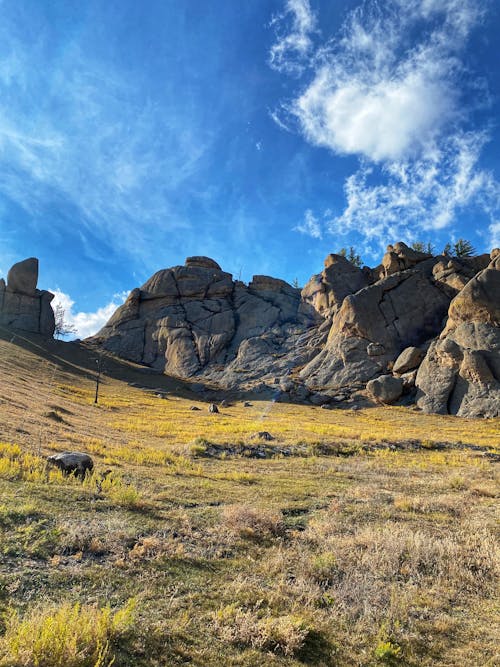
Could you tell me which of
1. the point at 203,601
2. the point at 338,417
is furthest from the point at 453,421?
the point at 203,601

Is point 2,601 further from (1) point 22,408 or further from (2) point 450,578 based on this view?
(1) point 22,408

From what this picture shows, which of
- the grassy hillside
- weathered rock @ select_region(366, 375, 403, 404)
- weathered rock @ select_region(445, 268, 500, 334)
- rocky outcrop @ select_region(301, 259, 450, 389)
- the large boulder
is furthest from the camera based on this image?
the large boulder

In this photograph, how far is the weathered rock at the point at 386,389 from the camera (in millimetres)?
62053

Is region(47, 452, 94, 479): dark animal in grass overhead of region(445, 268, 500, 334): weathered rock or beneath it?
beneath

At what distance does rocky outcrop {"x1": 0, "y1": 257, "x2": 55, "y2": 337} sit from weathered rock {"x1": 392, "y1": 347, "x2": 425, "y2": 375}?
8105 centimetres

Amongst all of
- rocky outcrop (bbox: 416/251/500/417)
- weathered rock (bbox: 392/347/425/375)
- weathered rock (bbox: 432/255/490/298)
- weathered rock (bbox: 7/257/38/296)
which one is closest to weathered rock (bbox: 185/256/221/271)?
weathered rock (bbox: 7/257/38/296)

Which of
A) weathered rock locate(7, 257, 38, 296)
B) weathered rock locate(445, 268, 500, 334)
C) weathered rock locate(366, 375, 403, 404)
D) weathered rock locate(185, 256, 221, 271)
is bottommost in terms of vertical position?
weathered rock locate(366, 375, 403, 404)

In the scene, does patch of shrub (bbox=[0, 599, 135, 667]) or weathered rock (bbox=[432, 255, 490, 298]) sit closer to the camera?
patch of shrub (bbox=[0, 599, 135, 667])

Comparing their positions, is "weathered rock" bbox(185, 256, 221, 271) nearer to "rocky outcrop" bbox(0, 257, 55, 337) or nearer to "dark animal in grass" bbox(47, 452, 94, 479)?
"rocky outcrop" bbox(0, 257, 55, 337)

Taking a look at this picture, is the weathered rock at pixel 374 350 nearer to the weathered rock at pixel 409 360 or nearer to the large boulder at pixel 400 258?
the weathered rock at pixel 409 360

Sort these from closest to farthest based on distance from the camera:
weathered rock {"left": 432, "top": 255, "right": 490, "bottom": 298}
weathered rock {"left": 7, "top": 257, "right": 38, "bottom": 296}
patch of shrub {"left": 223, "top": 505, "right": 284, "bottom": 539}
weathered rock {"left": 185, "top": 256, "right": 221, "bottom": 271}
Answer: patch of shrub {"left": 223, "top": 505, "right": 284, "bottom": 539}, weathered rock {"left": 432, "top": 255, "right": 490, "bottom": 298}, weathered rock {"left": 7, "top": 257, "right": 38, "bottom": 296}, weathered rock {"left": 185, "top": 256, "right": 221, "bottom": 271}

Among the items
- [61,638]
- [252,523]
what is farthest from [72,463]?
[61,638]

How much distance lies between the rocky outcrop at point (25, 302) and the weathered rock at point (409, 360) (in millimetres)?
81046

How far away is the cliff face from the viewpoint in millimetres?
59875
